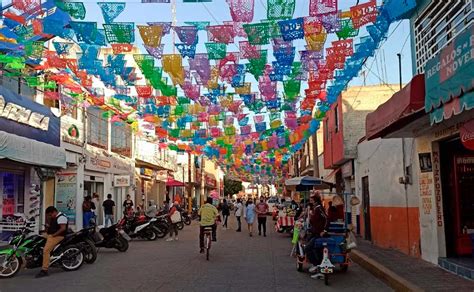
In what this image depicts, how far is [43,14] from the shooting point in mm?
12211

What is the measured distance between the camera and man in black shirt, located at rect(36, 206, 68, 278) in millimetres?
11750

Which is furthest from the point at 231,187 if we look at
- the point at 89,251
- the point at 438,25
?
the point at 438,25

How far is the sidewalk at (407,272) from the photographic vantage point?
9211 mm

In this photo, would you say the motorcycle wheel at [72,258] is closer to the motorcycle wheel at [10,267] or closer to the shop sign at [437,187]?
the motorcycle wheel at [10,267]

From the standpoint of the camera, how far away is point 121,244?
16.4m

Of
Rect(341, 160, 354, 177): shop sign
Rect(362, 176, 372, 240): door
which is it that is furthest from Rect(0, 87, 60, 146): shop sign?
Rect(341, 160, 354, 177): shop sign

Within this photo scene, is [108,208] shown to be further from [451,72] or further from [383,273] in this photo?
[451,72]

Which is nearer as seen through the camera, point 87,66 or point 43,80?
point 87,66

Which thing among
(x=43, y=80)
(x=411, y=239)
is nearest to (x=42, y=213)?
(x=43, y=80)

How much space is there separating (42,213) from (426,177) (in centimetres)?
1520

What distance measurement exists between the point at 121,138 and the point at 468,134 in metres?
25.7

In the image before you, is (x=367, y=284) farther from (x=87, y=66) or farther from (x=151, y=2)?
(x=87, y=66)

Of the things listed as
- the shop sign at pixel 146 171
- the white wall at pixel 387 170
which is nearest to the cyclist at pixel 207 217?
the white wall at pixel 387 170

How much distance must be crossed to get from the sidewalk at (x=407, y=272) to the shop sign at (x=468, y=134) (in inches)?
95.8
